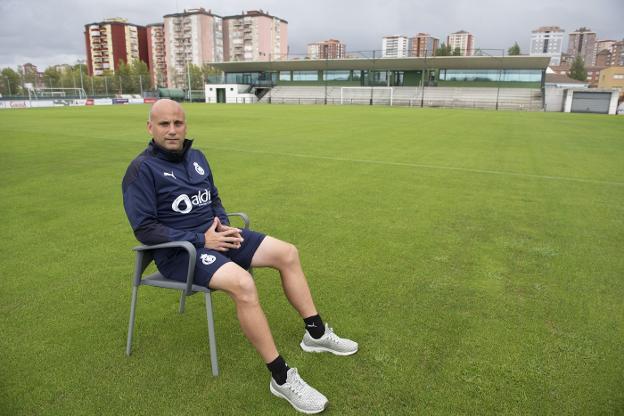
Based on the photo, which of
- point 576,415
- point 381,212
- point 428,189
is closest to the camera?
point 576,415

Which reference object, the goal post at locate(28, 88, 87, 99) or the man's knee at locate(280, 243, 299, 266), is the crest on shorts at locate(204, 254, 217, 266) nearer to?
the man's knee at locate(280, 243, 299, 266)

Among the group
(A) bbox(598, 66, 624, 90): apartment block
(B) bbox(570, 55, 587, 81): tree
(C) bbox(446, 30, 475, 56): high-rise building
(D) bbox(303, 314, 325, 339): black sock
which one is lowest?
(D) bbox(303, 314, 325, 339): black sock

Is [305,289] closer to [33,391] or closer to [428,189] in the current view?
[33,391]

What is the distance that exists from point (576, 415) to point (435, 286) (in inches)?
70.0

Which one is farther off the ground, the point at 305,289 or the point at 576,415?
the point at 305,289

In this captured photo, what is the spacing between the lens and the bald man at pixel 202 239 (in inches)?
106

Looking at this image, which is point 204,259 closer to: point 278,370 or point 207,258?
point 207,258

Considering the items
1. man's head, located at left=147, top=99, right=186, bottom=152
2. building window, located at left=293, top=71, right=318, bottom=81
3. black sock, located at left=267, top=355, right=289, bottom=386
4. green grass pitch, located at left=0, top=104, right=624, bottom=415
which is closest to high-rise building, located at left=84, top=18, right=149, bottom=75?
building window, located at left=293, top=71, right=318, bottom=81

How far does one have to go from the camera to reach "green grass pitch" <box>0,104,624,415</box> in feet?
9.03

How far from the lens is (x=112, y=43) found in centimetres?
11844

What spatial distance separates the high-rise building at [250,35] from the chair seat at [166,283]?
116m

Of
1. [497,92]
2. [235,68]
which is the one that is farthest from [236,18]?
[497,92]

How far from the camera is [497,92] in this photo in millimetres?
53406

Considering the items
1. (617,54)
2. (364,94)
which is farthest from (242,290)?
(617,54)
